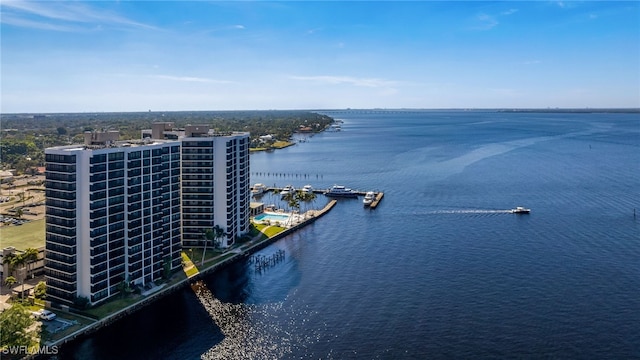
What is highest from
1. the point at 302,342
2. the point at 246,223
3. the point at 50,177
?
the point at 50,177

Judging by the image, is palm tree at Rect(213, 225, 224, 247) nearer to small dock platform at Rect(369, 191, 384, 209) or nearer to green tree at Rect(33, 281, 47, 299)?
green tree at Rect(33, 281, 47, 299)

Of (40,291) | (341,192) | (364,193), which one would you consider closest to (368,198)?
(364,193)

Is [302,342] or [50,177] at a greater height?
[50,177]

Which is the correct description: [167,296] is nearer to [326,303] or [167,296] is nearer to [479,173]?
[326,303]

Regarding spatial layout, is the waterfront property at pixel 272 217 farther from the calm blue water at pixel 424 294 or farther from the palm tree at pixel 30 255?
the palm tree at pixel 30 255

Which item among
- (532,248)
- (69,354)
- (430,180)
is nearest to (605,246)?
(532,248)

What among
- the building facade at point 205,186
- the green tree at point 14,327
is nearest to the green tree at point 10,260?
the green tree at point 14,327

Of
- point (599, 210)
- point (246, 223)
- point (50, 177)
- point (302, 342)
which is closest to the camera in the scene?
point (302, 342)
